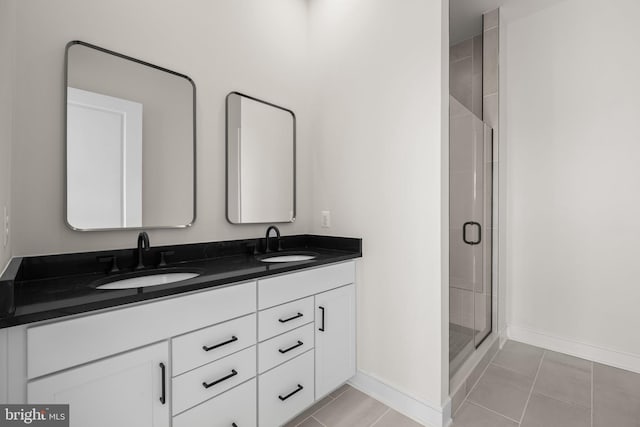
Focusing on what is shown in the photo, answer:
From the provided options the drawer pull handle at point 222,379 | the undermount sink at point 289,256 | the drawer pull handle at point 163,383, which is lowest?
the drawer pull handle at point 222,379

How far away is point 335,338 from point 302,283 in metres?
0.47

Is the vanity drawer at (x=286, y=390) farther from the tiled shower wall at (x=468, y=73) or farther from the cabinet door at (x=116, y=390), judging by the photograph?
the tiled shower wall at (x=468, y=73)

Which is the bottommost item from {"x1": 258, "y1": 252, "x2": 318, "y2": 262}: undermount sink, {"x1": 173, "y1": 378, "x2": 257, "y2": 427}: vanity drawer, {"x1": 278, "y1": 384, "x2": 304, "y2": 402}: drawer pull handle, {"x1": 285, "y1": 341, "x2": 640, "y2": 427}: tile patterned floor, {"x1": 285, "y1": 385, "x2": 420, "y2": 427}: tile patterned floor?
{"x1": 285, "y1": 385, "x2": 420, "y2": 427}: tile patterned floor

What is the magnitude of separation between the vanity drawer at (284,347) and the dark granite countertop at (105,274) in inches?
12.9

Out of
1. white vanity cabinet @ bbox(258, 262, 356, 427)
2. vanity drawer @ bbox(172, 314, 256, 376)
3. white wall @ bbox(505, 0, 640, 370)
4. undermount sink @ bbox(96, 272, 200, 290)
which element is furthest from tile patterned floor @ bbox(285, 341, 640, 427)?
undermount sink @ bbox(96, 272, 200, 290)

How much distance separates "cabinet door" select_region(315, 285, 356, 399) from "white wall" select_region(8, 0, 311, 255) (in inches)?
25.5

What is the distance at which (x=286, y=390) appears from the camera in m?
1.49

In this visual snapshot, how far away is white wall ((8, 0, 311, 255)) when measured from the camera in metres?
1.21

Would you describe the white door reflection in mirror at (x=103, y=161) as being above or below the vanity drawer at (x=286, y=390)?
above

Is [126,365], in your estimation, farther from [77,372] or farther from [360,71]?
[360,71]

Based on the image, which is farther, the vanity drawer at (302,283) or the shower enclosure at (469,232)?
the shower enclosure at (469,232)

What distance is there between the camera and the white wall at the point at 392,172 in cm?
160

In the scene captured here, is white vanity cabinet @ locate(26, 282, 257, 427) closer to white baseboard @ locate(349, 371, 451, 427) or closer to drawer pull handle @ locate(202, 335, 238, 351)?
drawer pull handle @ locate(202, 335, 238, 351)

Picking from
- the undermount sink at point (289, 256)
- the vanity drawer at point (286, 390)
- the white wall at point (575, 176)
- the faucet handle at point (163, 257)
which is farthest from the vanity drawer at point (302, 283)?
the white wall at point (575, 176)
